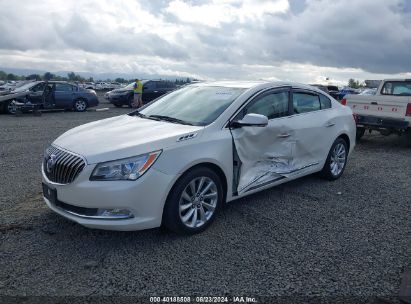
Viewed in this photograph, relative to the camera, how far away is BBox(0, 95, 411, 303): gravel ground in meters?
3.00

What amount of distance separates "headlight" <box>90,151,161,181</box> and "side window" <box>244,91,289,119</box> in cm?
167

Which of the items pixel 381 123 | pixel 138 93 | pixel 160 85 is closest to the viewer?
pixel 381 123

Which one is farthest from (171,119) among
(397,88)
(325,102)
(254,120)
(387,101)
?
(397,88)

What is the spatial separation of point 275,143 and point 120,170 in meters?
2.23

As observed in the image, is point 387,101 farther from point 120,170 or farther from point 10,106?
point 10,106

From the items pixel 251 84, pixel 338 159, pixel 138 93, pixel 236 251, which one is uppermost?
pixel 251 84

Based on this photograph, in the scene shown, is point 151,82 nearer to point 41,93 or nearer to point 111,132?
point 41,93

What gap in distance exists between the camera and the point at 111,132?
403 centimetres

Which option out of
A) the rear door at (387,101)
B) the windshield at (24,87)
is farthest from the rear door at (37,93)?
the rear door at (387,101)

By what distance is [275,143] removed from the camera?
4742mm

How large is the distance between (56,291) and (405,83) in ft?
33.0

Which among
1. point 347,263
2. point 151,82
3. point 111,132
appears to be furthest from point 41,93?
point 347,263

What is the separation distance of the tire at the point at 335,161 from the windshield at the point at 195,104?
2.22 metres

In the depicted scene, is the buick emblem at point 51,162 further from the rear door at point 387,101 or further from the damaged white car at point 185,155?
the rear door at point 387,101
